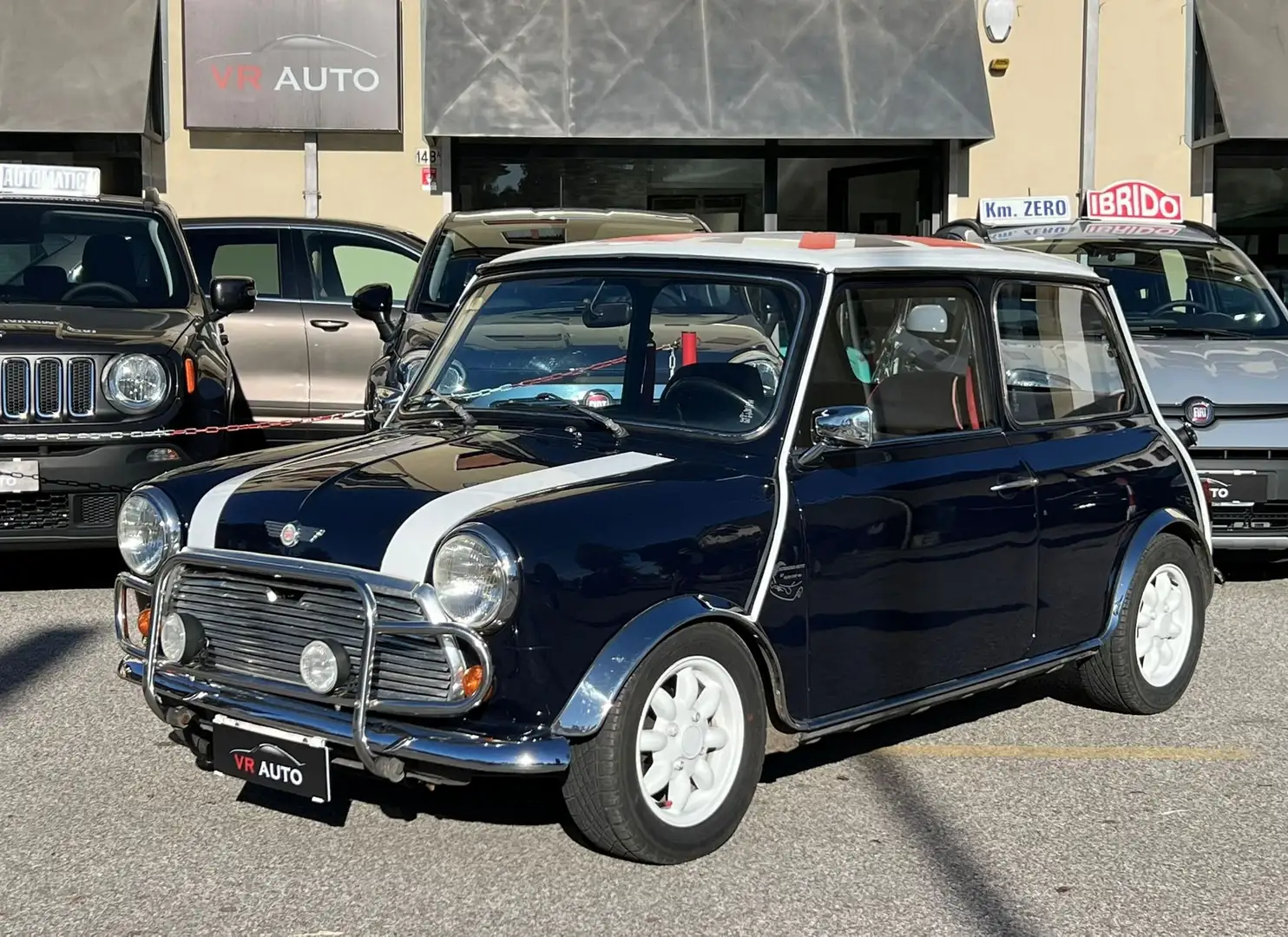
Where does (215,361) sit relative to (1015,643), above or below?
above

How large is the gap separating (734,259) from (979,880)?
6.44 feet

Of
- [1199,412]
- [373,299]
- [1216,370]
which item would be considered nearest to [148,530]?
[373,299]

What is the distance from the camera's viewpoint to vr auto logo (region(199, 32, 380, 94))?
1650cm

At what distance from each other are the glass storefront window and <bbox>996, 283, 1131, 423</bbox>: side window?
11.8m

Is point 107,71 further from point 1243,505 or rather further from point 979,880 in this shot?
point 979,880

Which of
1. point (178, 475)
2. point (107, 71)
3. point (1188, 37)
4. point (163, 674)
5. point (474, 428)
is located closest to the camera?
point (163, 674)

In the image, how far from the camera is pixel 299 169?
17281 millimetres

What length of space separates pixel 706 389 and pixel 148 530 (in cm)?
168

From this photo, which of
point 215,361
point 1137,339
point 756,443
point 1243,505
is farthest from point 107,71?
point 756,443

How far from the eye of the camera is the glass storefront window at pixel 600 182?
57.9ft

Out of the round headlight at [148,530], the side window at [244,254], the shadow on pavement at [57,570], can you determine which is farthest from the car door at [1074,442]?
the side window at [244,254]

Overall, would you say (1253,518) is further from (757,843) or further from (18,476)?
(18,476)

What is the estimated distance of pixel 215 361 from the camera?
8.50 metres

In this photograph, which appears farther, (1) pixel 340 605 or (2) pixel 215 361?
(2) pixel 215 361
